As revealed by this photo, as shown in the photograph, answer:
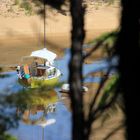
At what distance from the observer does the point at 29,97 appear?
53.6 feet

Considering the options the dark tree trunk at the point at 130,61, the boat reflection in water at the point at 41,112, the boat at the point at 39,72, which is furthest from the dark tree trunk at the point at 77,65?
the boat at the point at 39,72

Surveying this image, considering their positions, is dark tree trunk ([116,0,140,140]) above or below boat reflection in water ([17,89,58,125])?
above

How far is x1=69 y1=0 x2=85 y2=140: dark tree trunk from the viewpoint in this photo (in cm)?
797

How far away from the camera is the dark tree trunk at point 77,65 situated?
797 cm

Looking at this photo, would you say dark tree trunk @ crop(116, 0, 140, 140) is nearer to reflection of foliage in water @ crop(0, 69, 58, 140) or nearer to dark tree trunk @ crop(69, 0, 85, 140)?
dark tree trunk @ crop(69, 0, 85, 140)

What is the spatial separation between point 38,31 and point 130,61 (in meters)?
27.9

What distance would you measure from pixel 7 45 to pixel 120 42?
2487 centimetres

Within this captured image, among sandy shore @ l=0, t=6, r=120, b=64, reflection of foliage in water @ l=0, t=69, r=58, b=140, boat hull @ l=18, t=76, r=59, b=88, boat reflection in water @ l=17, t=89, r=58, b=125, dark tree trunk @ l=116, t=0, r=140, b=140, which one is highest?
dark tree trunk @ l=116, t=0, r=140, b=140

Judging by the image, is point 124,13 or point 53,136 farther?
point 53,136

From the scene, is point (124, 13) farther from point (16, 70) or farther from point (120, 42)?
point (16, 70)

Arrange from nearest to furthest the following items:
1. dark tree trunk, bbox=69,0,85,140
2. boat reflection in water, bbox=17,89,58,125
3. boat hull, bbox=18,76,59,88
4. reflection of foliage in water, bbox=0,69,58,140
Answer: dark tree trunk, bbox=69,0,85,140
reflection of foliage in water, bbox=0,69,58,140
boat reflection in water, bbox=17,89,58,125
boat hull, bbox=18,76,59,88

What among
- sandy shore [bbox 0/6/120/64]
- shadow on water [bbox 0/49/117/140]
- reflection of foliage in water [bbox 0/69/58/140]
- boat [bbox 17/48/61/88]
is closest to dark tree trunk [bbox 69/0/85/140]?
reflection of foliage in water [bbox 0/69/58/140]

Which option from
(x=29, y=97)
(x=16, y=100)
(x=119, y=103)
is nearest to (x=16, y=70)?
(x=29, y=97)

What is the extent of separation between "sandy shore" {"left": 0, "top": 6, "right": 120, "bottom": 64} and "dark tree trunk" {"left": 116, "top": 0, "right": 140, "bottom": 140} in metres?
21.5
